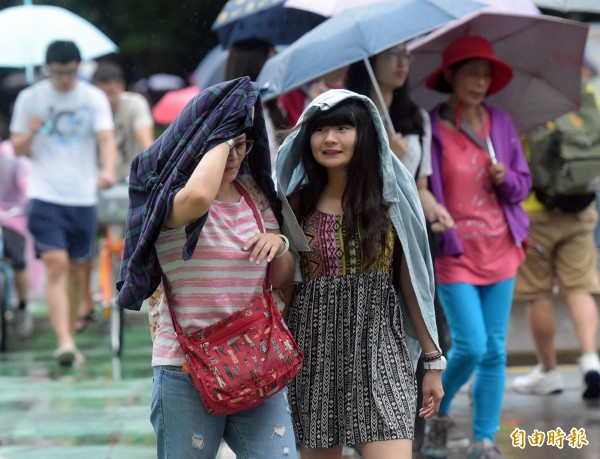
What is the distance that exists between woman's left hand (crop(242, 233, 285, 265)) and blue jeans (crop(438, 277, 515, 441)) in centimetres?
258

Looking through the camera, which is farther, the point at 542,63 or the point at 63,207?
the point at 63,207

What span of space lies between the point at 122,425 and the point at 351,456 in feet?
5.28

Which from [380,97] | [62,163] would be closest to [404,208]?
[380,97]

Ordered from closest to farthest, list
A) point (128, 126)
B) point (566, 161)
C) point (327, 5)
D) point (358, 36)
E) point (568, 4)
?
point (358, 36)
point (327, 5)
point (566, 161)
point (568, 4)
point (128, 126)

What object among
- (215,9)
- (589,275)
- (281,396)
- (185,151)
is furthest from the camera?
(215,9)

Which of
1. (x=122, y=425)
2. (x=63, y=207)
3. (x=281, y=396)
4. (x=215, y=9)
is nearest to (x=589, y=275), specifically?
(x=122, y=425)

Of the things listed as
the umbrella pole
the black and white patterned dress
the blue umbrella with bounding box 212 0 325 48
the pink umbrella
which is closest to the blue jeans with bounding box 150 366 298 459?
the black and white patterned dress

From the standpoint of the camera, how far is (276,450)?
170 inches

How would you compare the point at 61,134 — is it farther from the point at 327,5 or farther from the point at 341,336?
the point at 341,336

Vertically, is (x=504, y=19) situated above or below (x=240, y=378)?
above

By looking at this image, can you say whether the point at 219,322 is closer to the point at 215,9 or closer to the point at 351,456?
the point at 351,456

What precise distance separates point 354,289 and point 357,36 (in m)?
2.03

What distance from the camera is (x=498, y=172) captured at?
268 inches

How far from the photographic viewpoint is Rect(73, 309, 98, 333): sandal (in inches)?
492
